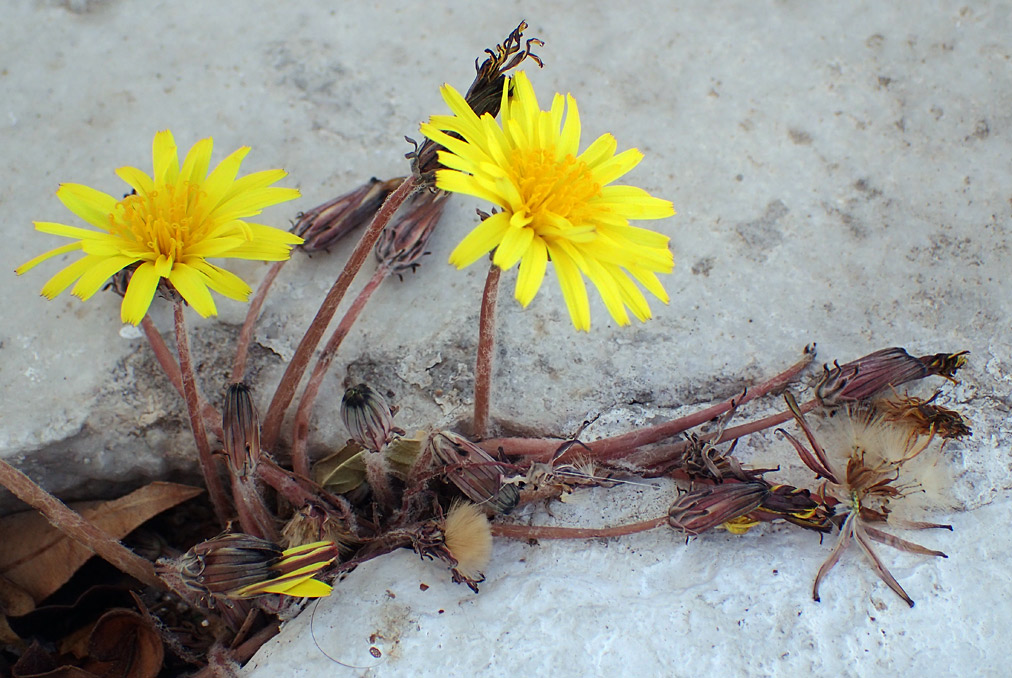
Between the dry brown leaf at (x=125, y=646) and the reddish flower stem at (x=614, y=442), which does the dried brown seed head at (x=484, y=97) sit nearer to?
the reddish flower stem at (x=614, y=442)

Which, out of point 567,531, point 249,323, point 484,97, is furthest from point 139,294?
point 567,531

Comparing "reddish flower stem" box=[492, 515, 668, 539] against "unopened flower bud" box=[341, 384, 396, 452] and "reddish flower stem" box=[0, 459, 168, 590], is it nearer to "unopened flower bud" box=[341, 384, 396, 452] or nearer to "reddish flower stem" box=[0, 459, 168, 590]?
"unopened flower bud" box=[341, 384, 396, 452]

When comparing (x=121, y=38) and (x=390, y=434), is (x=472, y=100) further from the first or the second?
(x=121, y=38)

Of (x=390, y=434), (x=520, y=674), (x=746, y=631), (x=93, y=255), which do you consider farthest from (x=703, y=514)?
(x=93, y=255)

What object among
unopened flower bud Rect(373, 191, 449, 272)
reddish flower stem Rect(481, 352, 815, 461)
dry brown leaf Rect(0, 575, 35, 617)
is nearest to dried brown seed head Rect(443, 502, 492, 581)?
reddish flower stem Rect(481, 352, 815, 461)

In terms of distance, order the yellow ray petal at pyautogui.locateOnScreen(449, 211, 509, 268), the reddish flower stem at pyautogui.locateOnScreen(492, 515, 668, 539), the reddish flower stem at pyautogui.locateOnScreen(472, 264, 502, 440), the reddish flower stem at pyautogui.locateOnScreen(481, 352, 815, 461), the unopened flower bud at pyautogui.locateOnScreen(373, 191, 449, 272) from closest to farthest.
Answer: the yellow ray petal at pyautogui.locateOnScreen(449, 211, 509, 268) → the reddish flower stem at pyautogui.locateOnScreen(472, 264, 502, 440) → the reddish flower stem at pyautogui.locateOnScreen(492, 515, 668, 539) → the reddish flower stem at pyautogui.locateOnScreen(481, 352, 815, 461) → the unopened flower bud at pyautogui.locateOnScreen(373, 191, 449, 272)

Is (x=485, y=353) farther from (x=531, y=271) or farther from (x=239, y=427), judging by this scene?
(x=239, y=427)
